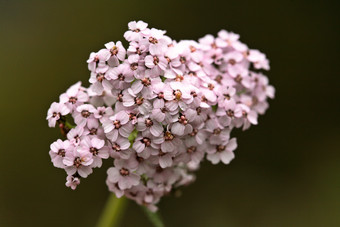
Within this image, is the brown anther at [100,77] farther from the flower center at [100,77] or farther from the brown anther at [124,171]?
the brown anther at [124,171]

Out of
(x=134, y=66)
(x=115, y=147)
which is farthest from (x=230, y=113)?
(x=115, y=147)

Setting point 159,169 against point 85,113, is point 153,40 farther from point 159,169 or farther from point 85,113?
point 159,169

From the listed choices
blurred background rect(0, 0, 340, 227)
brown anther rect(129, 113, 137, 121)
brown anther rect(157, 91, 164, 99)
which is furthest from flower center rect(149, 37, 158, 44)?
blurred background rect(0, 0, 340, 227)

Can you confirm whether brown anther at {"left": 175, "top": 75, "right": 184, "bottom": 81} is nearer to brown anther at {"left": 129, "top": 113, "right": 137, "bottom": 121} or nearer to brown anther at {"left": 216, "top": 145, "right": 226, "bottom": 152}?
A: brown anther at {"left": 129, "top": 113, "right": 137, "bottom": 121}

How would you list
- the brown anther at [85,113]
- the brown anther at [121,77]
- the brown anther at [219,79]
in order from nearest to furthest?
1. the brown anther at [121,77]
2. the brown anther at [85,113]
3. the brown anther at [219,79]

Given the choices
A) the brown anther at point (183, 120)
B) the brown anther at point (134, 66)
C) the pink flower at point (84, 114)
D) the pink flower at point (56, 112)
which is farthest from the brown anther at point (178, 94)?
the pink flower at point (56, 112)

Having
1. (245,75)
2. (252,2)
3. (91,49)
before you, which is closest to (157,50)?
(245,75)
